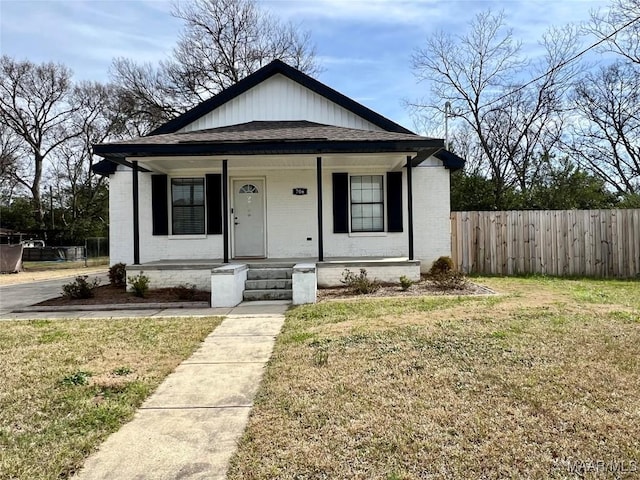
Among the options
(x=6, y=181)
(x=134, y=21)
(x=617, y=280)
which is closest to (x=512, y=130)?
(x=617, y=280)

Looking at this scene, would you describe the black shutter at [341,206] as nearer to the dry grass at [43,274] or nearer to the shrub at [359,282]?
the shrub at [359,282]

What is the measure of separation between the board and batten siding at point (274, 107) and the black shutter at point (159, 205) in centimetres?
183

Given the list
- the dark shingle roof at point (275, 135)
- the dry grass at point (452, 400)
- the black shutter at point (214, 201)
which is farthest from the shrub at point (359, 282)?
the black shutter at point (214, 201)

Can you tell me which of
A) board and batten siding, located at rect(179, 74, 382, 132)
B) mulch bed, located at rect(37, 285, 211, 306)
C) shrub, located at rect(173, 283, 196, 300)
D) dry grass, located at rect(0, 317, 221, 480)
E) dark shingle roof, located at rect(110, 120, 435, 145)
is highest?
board and batten siding, located at rect(179, 74, 382, 132)

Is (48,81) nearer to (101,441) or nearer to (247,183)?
(247,183)

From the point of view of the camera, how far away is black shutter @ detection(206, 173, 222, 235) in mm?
12398

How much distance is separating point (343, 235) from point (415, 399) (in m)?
8.93

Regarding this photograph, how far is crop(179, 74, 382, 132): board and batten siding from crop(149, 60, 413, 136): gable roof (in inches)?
5.3

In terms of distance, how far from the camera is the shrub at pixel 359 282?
9359 millimetres

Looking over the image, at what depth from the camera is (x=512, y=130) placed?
24.7 metres

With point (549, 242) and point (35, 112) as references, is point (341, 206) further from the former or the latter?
point (35, 112)

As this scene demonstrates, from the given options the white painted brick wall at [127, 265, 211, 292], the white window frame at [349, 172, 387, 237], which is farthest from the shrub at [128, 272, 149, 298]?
the white window frame at [349, 172, 387, 237]

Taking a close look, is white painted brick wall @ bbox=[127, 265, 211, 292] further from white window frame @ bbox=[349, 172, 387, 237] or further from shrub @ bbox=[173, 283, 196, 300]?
white window frame @ bbox=[349, 172, 387, 237]

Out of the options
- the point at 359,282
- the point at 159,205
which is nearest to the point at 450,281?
the point at 359,282
